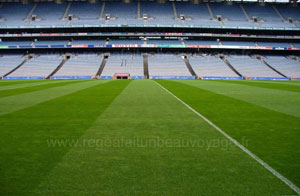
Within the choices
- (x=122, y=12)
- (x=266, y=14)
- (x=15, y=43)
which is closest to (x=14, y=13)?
(x=15, y=43)

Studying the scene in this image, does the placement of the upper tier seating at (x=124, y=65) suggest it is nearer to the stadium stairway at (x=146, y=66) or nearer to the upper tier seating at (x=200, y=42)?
the stadium stairway at (x=146, y=66)

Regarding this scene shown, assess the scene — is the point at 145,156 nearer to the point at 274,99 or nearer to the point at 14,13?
the point at 274,99

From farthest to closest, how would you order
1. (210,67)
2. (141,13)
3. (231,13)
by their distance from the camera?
(231,13), (141,13), (210,67)

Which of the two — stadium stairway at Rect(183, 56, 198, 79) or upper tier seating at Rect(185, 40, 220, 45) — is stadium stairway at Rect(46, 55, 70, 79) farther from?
upper tier seating at Rect(185, 40, 220, 45)

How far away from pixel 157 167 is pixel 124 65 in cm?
5044

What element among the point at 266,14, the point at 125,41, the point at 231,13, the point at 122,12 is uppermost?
the point at 122,12

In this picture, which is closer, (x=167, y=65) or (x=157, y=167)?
(x=157, y=167)

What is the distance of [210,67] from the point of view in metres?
51.8

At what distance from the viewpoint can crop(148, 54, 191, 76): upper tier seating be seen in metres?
50.0

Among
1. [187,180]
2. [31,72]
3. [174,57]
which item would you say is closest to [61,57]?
[31,72]

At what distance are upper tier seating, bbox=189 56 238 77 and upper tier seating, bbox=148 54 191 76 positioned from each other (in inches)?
108

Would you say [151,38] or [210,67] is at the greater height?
[151,38]

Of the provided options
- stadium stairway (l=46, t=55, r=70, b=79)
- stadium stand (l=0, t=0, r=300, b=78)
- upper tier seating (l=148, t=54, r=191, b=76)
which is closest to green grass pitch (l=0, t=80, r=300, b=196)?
upper tier seating (l=148, t=54, r=191, b=76)

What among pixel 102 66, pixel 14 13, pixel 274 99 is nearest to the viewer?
pixel 274 99
